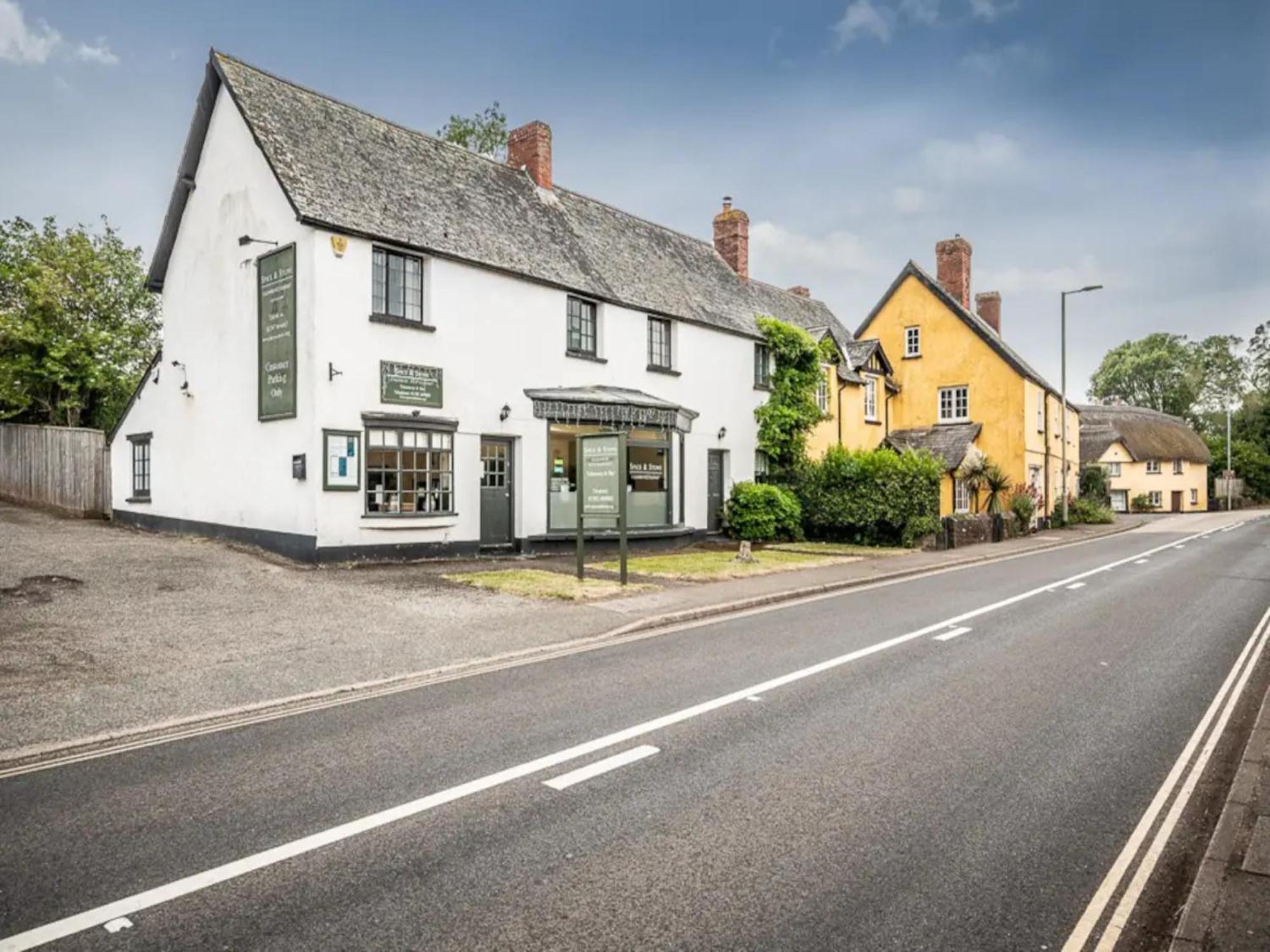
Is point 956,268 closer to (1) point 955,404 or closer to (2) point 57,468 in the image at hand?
(1) point 955,404

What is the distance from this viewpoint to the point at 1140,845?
14.4 feet

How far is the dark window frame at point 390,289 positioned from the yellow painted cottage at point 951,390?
18.7 metres

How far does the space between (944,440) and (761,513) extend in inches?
555

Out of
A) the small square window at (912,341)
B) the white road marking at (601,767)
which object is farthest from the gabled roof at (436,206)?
the small square window at (912,341)

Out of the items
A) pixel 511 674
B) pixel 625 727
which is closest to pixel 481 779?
pixel 625 727

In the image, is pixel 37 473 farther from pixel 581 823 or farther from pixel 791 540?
pixel 581 823

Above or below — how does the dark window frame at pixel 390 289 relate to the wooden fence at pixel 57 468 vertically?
above

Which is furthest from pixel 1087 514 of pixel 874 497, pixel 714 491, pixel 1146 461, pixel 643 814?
pixel 643 814

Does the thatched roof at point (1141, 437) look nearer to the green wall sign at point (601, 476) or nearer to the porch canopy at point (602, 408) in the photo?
the porch canopy at point (602, 408)

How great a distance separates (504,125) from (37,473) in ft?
88.7

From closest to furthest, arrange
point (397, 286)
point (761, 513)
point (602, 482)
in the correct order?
point (602, 482) → point (397, 286) → point (761, 513)

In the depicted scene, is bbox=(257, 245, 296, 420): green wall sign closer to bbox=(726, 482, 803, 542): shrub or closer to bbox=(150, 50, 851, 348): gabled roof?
bbox=(150, 50, 851, 348): gabled roof

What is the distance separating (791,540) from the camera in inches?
983

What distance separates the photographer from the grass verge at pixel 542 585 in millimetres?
13070
